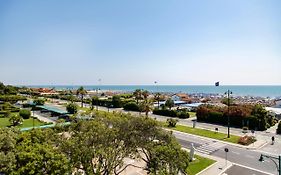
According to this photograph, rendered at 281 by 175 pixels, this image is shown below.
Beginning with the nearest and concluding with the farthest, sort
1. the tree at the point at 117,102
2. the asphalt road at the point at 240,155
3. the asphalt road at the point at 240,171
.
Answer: the asphalt road at the point at 240,171
the asphalt road at the point at 240,155
the tree at the point at 117,102

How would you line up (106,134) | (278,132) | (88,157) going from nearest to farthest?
(88,157) → (106,134) → (278,132)

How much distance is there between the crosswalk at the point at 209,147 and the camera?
32.6 m

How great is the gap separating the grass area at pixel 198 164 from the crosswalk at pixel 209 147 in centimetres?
288

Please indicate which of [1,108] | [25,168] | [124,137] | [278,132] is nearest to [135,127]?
[124,137]

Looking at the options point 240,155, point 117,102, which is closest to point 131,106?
point 117,102

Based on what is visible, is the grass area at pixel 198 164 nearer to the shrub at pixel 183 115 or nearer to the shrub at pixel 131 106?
the shrub at pixel 183 115

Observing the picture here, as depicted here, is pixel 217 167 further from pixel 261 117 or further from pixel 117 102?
pixel 117 102

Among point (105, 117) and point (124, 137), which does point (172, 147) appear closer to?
point (124, 137)

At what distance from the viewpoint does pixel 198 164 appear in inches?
1085

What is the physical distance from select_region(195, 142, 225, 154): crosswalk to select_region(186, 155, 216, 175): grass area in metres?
2.88

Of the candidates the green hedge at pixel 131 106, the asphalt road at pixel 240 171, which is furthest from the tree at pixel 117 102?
the asphalt road at pixel 240 171

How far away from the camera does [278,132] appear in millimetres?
41750

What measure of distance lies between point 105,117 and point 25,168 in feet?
25.6

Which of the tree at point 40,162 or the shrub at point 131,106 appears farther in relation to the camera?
A: the shrub at point 131,106
